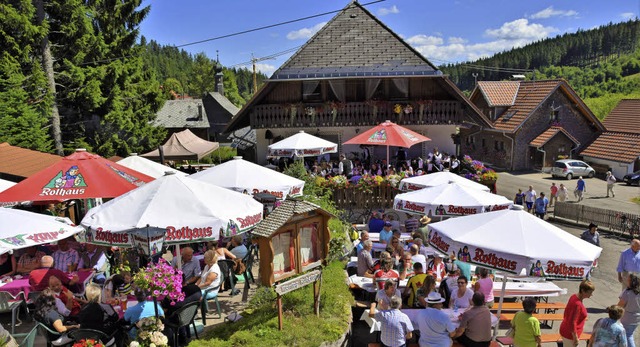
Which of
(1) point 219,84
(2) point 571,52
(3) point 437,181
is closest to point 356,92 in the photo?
(3) point 437,181

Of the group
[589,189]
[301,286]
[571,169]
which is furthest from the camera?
[571,169]

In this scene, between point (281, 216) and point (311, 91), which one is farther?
point (311, 91)

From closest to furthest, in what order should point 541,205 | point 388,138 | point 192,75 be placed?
1. point 388,138
2. point 541,205
3. point 192,75

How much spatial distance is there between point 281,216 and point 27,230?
13.7 feet

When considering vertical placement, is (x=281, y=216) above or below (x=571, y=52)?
below

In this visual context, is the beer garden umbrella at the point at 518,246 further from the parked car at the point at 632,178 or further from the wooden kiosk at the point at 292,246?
the parked car at the point at 632,178

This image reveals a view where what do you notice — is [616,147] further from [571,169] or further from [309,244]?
[309,244]

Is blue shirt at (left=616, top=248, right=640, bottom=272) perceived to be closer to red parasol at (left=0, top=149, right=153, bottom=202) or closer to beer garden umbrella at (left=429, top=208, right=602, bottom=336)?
beer garden umbrella at (left=429, top=208, right=602, bottom=336)

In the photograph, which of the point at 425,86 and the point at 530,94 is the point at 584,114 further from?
the point at 425,86

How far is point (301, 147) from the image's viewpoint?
51.9 ft

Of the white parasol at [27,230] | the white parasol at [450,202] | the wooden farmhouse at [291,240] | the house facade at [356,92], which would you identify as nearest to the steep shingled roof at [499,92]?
the house facade at [356,92]

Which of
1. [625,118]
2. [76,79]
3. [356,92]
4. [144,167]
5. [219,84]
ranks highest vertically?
[219,84]

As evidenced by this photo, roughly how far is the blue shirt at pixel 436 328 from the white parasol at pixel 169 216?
3.11 metres

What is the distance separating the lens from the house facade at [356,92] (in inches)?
814
